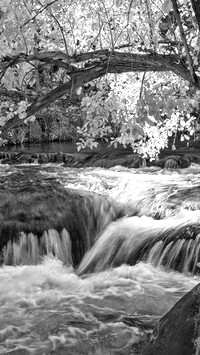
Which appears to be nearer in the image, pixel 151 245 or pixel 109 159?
pixel 151 245

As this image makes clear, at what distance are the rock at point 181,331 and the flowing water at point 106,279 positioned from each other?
6.89 feet

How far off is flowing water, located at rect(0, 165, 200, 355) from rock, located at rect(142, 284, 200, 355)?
210cm

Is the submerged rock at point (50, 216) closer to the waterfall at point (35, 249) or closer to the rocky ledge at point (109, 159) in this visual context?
the waterfall at point (35, 249)

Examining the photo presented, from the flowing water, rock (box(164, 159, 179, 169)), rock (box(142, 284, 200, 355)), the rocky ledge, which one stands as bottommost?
the flowing water

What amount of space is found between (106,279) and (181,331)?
463cm

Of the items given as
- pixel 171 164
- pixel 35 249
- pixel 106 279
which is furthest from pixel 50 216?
pixel 171 164

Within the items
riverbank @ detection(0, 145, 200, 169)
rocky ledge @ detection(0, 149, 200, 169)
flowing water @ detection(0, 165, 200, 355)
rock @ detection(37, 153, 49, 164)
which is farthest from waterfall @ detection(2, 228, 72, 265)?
rock @ detection(37, 153, 49, 164)

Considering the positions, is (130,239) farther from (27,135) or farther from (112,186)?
(27,135)

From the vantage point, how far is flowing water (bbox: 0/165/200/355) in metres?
5.19

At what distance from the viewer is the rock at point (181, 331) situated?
96.3 inches

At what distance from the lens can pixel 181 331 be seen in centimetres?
256

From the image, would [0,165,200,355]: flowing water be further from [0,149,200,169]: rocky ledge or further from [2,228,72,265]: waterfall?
[0,149,200,169]: rocky ledge

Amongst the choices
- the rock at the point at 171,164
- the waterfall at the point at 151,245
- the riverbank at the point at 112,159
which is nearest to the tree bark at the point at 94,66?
the waterfall at the point at 151,245

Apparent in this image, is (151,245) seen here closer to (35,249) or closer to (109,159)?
(35,249)
